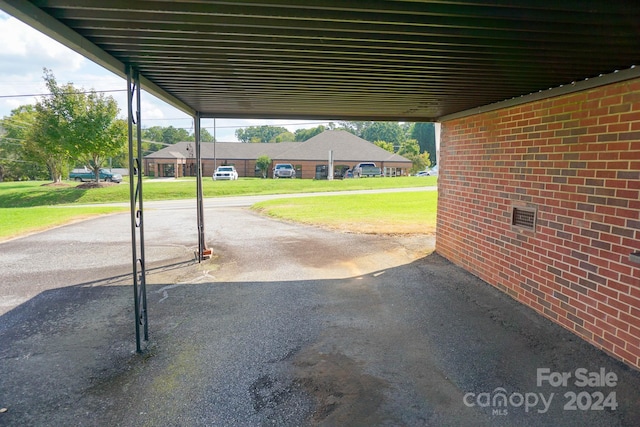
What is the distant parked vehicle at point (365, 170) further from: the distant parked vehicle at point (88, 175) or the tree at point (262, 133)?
the tree at point (262, 133)

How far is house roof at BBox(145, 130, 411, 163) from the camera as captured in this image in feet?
149

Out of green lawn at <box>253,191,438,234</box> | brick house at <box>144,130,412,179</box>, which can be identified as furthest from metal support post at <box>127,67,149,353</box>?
brick house at <box>144,130,412,179</box>

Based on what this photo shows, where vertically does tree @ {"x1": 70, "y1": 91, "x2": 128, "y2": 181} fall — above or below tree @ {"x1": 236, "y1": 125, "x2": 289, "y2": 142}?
below

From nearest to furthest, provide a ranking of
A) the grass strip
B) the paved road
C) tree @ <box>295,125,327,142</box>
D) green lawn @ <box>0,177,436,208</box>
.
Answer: the paved road → the grass strip → green lawn @ <box>0,177,436,208</box> → tree @ <box>295,125,327,142</box>

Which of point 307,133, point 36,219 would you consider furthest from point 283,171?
point 307,133

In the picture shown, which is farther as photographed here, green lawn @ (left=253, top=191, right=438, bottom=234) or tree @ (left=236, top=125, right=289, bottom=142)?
tree @ (left=236, top=125, right=289, bottom=142)

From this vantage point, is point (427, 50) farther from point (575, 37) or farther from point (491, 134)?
point (491, 134)

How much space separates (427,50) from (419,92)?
2207 mm

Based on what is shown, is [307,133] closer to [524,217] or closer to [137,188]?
[524,217]

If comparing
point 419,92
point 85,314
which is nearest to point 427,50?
point 419,92

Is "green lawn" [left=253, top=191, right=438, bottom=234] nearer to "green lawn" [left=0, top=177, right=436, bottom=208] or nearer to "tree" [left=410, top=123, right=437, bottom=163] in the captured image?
"green lawn" [left=0, top=177, right=436, bottom=208]

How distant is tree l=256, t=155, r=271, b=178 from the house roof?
0.76 metres

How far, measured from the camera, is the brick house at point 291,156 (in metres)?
45.0

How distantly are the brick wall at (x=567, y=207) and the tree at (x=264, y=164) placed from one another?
132 ft
